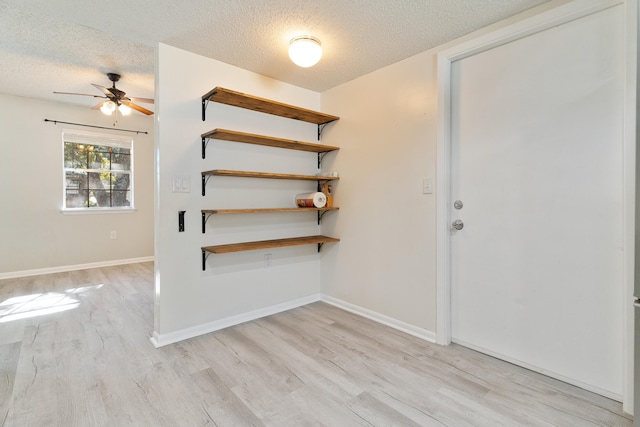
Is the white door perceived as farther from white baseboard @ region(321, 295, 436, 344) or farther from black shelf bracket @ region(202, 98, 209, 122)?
black shelf bracket @ region(202, 98, 209, 122)

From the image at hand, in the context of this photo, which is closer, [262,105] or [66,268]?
[262,105]

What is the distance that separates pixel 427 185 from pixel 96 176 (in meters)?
4.90

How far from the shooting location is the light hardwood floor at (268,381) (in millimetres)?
1523

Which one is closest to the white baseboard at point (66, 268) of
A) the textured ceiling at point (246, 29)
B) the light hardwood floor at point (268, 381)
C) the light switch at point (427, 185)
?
the light hardwood floor at point (268, 381)

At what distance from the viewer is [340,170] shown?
3.07 metres

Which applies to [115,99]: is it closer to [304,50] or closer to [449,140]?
[304,50]

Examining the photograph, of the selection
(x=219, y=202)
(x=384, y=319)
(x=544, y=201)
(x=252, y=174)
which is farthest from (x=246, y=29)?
(x=384, y=319)

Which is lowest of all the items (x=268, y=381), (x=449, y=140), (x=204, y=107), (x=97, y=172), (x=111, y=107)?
(x=268, y=381)

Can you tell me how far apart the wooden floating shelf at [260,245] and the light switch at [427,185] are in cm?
103

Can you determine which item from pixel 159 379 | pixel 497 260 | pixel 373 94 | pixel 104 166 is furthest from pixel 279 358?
pixel 104 166

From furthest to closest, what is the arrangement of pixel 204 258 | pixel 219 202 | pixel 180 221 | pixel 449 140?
pixel 219 202 → pixel 204 258 → pixel 180 221 → pixel 449 140

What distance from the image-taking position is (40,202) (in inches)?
169

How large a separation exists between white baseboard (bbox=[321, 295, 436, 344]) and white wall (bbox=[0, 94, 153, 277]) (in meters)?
3.83

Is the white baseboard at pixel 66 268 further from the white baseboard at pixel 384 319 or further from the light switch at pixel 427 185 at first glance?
the light switch at pixel 427 185
